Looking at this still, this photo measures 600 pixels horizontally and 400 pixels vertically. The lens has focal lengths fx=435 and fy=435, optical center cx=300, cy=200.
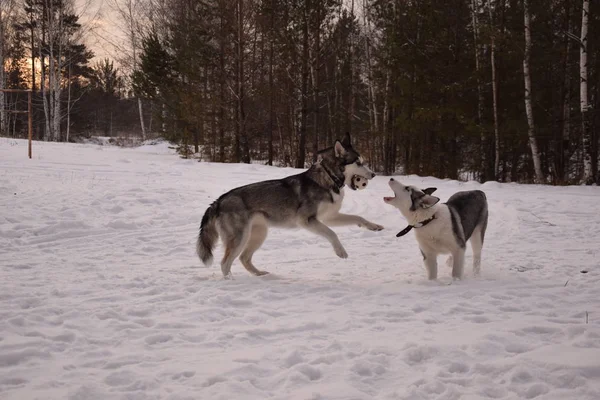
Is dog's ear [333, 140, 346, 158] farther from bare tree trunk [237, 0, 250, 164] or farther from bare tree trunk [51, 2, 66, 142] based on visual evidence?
bare tree trunk [51, 2, 66, 142]

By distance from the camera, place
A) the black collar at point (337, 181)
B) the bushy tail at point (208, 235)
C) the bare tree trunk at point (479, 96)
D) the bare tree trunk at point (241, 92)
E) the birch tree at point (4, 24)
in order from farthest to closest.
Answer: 1. the birch tree at point (4, 24)
2. the bare tree trunk at point (241, 92)
3. the bare tree trunk at point (479, 96)
4. the black collar at point (337, 181)
5. the bushy tail at point (208, 235)

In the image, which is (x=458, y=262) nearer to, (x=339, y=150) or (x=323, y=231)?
(x=323, y=231)

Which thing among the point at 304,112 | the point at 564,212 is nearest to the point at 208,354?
the point at 564,212

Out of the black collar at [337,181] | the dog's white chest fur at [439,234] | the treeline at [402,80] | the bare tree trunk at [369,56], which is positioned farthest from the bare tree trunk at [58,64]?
the dog's white chest fur at [439,234]

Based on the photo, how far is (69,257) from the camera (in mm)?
6023

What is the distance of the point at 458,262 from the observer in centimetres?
502

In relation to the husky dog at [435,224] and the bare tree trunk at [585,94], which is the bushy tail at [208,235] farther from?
the bare tree trunk at [585,94]

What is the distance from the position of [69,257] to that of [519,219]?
26.6 ft

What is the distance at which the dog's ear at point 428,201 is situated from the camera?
16.3 feet

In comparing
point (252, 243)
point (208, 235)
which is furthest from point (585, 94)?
point (208, 235)

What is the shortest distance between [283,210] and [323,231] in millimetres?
578

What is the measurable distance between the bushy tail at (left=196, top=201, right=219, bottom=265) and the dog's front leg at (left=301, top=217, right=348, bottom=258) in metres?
1.11

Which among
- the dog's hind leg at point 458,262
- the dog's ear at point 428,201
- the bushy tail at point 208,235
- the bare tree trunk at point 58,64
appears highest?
the bare tree trunk at point 58,64

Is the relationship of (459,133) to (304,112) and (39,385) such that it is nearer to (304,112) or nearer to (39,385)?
(304,112)
